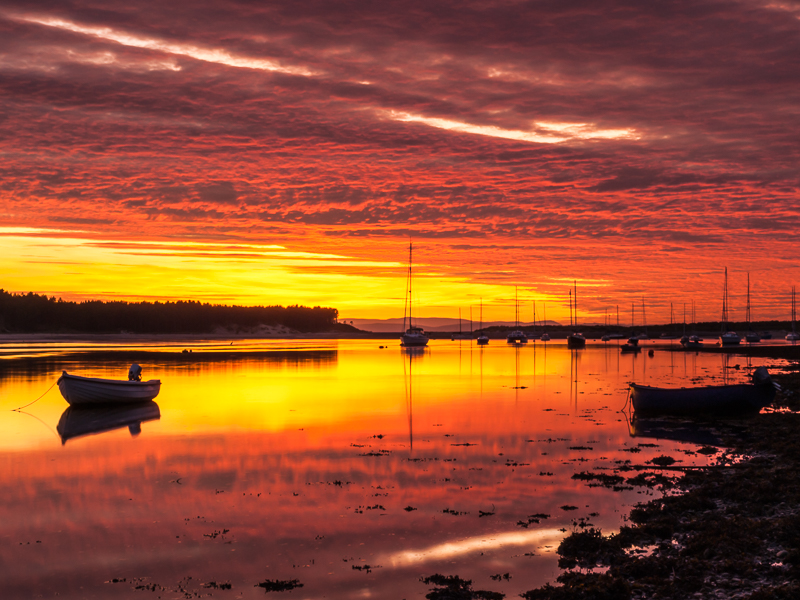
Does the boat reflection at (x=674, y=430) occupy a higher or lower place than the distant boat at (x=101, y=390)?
lower

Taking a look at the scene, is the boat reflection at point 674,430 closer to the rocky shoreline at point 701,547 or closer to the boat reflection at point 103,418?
the rocky shoreline at point 701,547

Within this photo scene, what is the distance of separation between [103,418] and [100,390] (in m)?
3.31

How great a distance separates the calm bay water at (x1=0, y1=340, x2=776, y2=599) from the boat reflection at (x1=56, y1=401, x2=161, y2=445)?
0.27m

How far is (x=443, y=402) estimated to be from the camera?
130ft

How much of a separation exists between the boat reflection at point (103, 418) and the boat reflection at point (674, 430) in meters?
22.0

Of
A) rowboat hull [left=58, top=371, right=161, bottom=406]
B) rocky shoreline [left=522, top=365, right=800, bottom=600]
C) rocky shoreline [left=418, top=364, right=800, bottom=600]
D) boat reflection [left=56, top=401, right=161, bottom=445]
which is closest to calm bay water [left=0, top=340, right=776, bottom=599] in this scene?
boat reflection [left=56, top=401, right=161, bottom=445]

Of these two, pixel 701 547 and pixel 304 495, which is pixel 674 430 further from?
pixel 304 495

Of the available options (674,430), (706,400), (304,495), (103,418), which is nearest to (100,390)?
(103,418)

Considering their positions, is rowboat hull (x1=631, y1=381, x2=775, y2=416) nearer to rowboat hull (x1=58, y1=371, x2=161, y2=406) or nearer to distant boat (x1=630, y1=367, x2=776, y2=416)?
distant boat (x1=630, y1=367, x2=776, y2=416)

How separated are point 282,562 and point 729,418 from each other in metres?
27.9

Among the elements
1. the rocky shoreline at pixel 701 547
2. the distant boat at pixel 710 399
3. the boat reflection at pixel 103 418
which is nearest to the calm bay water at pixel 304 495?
the boat reflection at pixel 103 418

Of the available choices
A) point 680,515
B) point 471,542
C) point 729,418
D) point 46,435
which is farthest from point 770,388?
point 46,435

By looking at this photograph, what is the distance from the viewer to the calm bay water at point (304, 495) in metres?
11.9

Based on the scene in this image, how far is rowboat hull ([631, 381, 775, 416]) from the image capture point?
32625 mm
